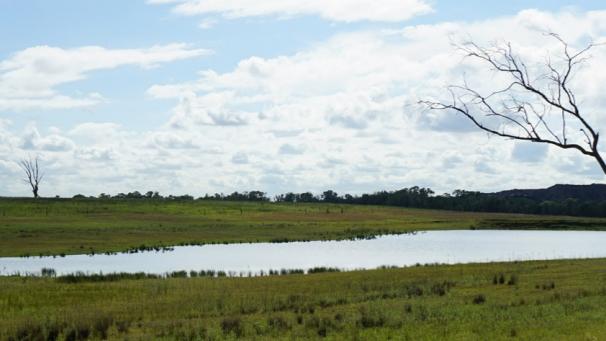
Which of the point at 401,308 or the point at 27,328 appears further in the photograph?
the point at 401,308

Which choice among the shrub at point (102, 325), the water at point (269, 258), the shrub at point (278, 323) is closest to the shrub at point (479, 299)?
the shrub at point (278, 323)

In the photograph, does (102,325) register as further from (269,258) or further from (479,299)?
(269,258)

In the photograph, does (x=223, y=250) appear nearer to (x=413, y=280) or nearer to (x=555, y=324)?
(x=413, y=280)

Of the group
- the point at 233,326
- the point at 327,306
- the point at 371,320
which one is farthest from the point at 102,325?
the point at 327,306

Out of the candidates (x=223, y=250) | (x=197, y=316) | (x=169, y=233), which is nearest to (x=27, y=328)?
(x=197, y=316)

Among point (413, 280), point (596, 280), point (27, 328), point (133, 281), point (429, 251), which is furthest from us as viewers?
point (429, 251)

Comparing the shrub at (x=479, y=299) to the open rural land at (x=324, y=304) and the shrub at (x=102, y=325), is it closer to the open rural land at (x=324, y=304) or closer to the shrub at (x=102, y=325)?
the open rural land at (x=324, y=304)

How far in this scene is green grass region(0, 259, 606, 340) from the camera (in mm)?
20312

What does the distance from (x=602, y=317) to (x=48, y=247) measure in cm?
5911

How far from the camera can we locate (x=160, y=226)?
110 meters

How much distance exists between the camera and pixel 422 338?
61.5 feet

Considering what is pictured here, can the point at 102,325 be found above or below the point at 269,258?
above

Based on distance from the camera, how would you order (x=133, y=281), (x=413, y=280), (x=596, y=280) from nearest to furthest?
(x=596, y=280) → (x=413, y=280) → (x=133, y=281)

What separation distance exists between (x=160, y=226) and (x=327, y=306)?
85395 millimetres
